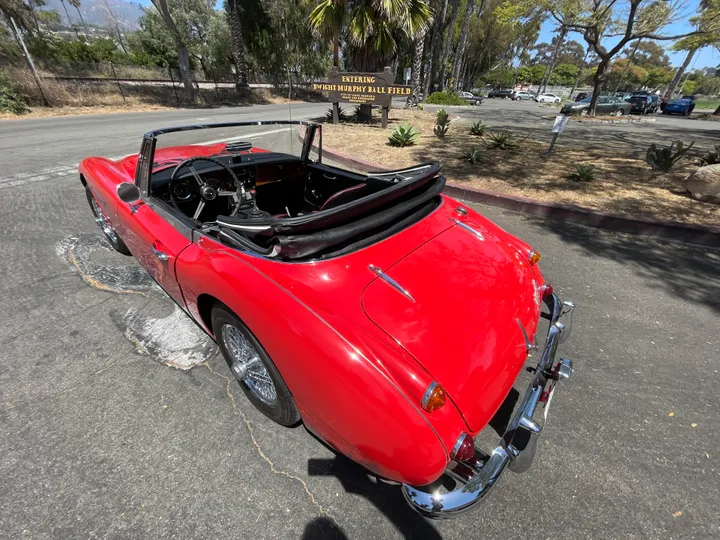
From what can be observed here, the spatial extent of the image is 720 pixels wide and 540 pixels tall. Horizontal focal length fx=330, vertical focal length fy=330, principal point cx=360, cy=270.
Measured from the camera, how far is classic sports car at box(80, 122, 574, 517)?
52.0 inches

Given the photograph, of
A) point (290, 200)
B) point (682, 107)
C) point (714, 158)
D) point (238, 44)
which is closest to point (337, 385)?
point (290, 200)

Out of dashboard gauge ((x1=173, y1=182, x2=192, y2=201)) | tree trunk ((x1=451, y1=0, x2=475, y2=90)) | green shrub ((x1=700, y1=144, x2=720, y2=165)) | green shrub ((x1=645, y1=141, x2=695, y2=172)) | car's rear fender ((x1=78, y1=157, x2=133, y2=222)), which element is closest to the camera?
dashboard gauge ((x1=173, y1=182, x2=192, y2=201))

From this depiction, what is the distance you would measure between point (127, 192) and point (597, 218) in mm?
5372

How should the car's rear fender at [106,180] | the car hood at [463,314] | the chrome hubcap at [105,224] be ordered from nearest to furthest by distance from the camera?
the car hood at [463,314] < the car's rear fender at [106,180] < the chrome hubcap at [105,224]

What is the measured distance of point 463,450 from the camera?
131cm

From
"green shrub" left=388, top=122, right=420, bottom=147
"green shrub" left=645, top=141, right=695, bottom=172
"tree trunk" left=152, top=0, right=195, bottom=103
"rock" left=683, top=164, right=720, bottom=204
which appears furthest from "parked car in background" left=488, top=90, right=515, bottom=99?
"rock" left=683, top=164, right=720, bottom=204

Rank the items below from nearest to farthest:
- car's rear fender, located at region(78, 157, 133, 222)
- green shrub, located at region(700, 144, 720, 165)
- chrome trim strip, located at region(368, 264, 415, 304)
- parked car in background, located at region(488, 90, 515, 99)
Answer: chrome trim strip, located at region(368, 264, 415, 304) → car's rear fender, located at region(78, 157, 133, 222) → green shrub, located at region(700, 144, 720, 165) → parked car in background, located at region(488, 90, 515, 99)

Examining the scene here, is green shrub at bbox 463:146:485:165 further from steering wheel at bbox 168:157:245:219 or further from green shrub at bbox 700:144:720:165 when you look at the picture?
steering wheel at bbox 168:157:245:219

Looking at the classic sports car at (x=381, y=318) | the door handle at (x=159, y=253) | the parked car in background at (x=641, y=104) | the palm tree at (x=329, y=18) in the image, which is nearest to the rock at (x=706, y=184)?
the classic sports car at (x=381, y=318)

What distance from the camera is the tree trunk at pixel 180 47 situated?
1605 cm

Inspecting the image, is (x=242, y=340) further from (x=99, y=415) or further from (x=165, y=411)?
(x=99, y=415)

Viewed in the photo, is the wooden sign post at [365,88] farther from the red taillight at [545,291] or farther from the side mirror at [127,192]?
the red taillight at [545,291]

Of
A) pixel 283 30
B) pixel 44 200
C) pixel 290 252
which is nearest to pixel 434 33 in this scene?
pixel 283 30

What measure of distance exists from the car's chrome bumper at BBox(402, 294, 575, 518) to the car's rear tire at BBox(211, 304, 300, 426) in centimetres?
74
